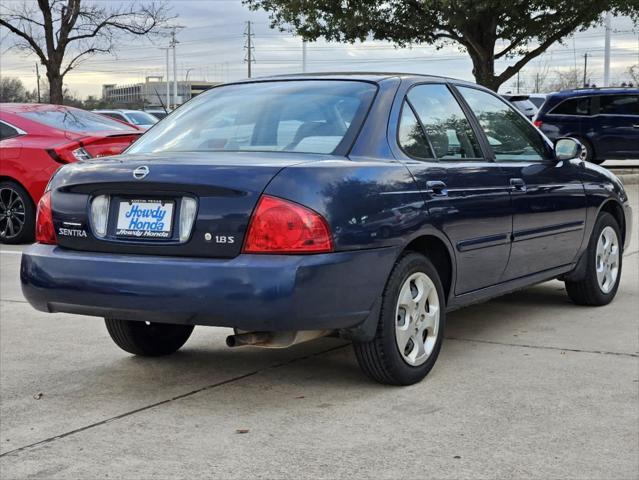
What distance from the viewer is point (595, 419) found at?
14.1ft

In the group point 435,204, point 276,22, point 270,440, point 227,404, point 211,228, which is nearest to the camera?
point 270,440

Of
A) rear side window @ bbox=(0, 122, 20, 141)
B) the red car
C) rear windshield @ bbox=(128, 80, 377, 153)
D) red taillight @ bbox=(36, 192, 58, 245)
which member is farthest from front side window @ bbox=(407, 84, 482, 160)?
rear side window @ bbox=(0, 122, 20, 141)

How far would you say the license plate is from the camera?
14.6 ft

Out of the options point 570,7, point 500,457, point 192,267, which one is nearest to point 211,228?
point 192,267

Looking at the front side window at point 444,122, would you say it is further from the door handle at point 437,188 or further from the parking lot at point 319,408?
the parking lot at point 319,408

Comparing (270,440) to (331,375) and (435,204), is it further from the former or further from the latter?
(435,204)

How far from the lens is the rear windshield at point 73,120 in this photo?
11.3 m

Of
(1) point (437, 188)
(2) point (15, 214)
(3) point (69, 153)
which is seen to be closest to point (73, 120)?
(3) point (69, 153)

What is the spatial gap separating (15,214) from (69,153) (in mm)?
1069

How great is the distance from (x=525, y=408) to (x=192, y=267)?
1.60 meters

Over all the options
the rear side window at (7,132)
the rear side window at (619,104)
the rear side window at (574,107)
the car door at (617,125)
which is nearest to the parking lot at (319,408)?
the rear side window at (7,132)

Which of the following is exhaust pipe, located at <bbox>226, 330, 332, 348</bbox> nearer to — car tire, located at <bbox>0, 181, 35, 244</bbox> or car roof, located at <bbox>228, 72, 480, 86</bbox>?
car roof, located at <bbox>228, 72, 480, 86</bbox>

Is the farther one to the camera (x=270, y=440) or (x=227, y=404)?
(x=227, y=404)

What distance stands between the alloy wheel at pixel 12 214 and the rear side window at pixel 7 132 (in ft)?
1.97
